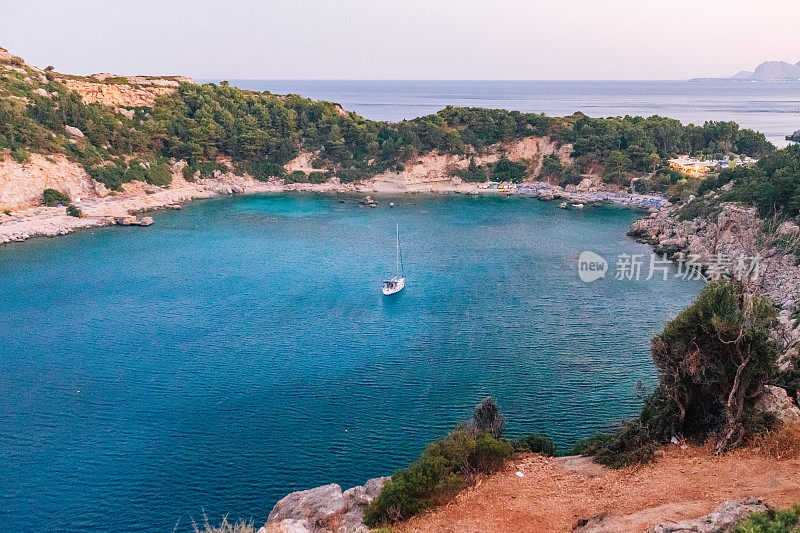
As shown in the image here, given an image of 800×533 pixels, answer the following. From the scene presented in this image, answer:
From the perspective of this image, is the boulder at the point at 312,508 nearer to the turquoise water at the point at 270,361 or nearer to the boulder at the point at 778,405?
the turquoise water at the point at 270,361

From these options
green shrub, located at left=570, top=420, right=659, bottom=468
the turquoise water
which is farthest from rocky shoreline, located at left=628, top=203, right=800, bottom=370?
green shrub, located at left=570, top=420, right=659, bottom=468

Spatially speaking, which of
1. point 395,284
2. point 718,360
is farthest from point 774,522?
point 395,284

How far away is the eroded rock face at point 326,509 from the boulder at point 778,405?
11.6 m

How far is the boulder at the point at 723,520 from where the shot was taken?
1203 centimetres

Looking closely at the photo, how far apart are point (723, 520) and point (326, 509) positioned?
36.1 ft

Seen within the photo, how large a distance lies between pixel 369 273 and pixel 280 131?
52.9 metres

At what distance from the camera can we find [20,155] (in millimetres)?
68062

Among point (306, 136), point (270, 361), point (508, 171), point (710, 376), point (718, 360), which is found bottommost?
point (270, 361)

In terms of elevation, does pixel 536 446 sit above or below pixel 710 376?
below

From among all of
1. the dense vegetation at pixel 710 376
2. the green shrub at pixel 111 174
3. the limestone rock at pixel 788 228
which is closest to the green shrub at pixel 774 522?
the dense vegetation at pixel 710 376

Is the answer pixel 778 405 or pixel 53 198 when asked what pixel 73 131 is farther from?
pixel 778 405

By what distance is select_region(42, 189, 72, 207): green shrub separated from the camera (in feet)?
224

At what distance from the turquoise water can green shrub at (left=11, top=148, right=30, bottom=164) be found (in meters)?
15.1

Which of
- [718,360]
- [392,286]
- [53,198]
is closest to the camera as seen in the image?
[718,360]
